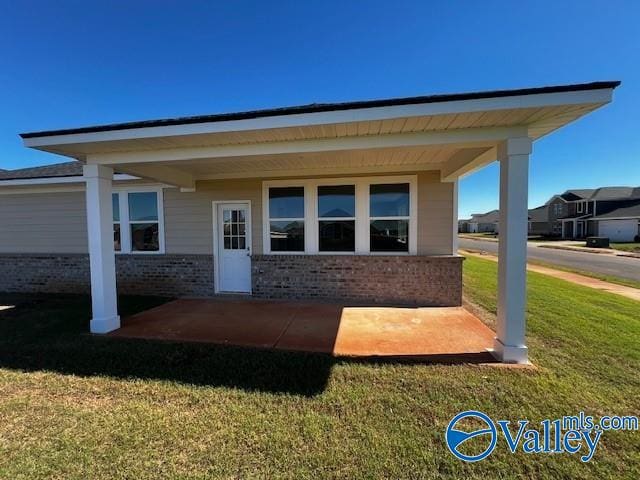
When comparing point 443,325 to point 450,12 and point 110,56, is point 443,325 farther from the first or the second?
point 110,56

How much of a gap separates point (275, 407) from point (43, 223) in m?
9.27

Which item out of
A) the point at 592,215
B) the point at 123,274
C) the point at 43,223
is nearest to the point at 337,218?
the point at 123,274

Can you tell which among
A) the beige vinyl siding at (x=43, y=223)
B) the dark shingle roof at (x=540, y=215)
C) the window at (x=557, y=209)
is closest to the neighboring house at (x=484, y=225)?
the dark shingle roof at (x=540, y=215)

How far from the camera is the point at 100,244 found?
4.64 meters

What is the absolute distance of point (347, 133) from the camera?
12.5 feet

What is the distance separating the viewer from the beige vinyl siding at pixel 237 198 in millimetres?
6309

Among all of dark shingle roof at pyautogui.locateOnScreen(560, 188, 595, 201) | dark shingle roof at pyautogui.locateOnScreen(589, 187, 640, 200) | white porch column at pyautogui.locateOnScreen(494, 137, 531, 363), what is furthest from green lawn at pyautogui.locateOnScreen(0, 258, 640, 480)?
dark shingle roof at pyautogui.locateOnScreen(560, 188, 595, 201)

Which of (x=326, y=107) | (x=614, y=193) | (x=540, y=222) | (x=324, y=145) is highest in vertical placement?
(x=614, y=193)

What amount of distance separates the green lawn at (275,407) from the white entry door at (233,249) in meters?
2.98

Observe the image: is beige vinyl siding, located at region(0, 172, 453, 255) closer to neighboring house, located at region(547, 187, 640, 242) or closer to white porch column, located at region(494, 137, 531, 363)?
white porch column, located at region(494, 137, 531, 363)

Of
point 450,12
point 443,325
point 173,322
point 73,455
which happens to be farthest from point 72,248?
point 450,12

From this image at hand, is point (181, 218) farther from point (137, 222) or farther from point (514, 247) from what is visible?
point (514, 247)

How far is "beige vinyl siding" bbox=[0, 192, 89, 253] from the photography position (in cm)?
783

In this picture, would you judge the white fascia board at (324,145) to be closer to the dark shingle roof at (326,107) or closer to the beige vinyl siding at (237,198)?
the dark shingle roof at (326,107)
